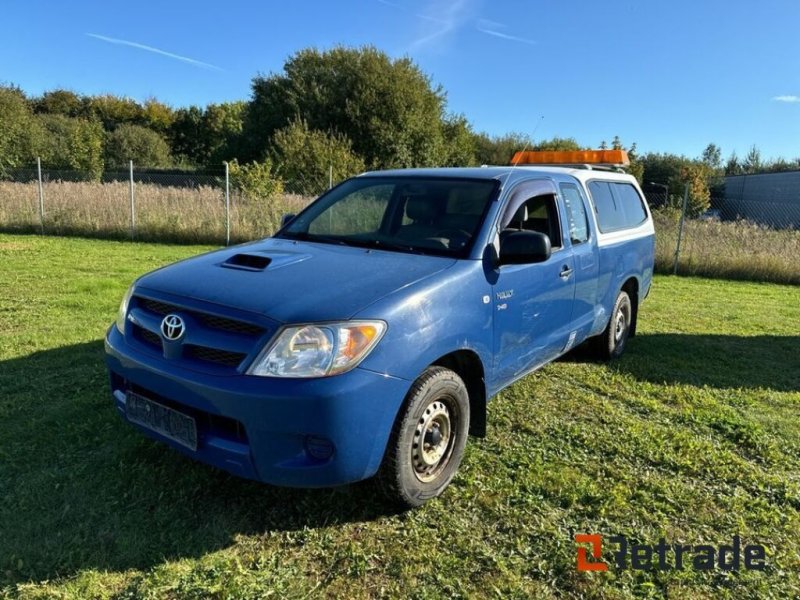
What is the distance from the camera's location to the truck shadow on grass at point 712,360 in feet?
17.2

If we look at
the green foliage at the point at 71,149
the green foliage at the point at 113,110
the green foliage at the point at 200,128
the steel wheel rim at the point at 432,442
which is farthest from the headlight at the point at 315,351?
the green foliage at the point at 113,110

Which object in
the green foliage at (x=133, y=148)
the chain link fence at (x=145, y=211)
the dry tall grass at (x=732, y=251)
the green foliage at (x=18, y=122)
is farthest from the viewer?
the green foliage at (x=133, y=148)

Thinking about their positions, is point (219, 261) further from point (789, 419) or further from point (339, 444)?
point (789, 419)

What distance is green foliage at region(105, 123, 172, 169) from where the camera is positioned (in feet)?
140

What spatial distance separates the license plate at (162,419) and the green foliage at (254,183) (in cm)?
1187

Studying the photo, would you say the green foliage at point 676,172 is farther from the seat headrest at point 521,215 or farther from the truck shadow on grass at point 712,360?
the seat headrest at point 521,215

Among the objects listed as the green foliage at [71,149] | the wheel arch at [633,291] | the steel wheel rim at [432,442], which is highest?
the green foliage at [71,149]

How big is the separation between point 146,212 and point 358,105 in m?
18.2

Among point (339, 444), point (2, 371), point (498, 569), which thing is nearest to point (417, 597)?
point (498, 569)

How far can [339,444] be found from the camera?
2.45 metres

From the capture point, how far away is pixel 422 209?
3898 millimetres

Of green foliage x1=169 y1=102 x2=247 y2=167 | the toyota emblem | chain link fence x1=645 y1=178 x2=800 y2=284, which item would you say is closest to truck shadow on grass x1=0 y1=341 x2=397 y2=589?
the toyota emblem

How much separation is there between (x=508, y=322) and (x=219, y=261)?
1.75 metres

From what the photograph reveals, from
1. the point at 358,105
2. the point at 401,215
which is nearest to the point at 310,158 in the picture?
the point at 358,105
